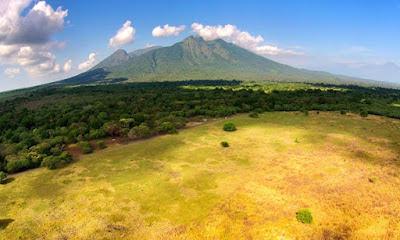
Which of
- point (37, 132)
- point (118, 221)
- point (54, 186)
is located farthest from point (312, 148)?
point (37, 132)

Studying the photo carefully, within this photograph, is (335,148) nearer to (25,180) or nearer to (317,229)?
(317,229)

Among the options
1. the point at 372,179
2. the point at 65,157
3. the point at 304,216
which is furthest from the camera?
the point at 65,157

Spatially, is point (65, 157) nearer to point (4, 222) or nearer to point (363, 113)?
point (4, 222)

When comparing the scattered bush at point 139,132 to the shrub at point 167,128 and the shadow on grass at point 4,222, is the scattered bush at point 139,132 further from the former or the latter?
the shadow on grass at point 4,222

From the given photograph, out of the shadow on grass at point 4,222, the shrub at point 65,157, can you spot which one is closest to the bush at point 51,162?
the shrub at point 65,157

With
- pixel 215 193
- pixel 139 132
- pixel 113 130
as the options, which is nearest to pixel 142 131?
pixel 139 132

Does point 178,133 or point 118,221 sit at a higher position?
point 178,133

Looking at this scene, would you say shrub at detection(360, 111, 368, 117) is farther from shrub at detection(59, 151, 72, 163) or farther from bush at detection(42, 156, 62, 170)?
bush at detection(42, 156, 62, 170)
